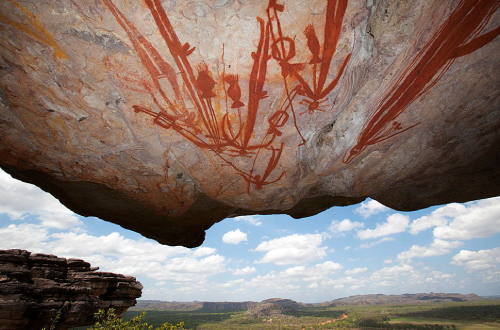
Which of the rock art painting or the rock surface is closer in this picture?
the rock art painting

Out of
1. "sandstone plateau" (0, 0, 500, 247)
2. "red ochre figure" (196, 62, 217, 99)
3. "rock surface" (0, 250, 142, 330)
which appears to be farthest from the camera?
"rock surface" (0, 250, 142, 330)

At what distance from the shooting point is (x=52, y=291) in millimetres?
10781

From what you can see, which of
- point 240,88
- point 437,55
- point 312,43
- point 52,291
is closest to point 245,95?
point 240,88

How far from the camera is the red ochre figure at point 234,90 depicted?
3063 millimetres

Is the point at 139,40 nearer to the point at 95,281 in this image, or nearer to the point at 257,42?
the point at 257,42

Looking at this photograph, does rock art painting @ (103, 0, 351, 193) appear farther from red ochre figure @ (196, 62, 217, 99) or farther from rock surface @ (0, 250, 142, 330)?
rock surface @ (0, 250, 142, 330)

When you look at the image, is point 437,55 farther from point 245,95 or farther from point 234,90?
point 234,90

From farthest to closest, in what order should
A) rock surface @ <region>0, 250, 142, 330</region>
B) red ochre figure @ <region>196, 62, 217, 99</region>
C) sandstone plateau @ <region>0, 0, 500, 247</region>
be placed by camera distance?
rock surface @ <region>0, 250, 142, 330</region> < red ochre figure @ <region>196, 62, 217, 99</region> < sandstone plateau @ <region>0, 0, 500, 247</region>

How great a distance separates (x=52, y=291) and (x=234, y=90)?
42.0 ft

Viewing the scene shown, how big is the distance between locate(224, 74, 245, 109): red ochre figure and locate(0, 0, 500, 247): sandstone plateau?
18mm

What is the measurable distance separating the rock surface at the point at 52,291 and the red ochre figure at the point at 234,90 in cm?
1072

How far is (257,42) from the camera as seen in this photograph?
277 cm

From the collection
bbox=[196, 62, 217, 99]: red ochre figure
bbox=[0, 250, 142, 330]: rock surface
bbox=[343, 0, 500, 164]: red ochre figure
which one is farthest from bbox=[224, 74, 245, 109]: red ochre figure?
bbox=[0, 250, 142, 330]: rock surface

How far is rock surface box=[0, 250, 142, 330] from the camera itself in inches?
348
